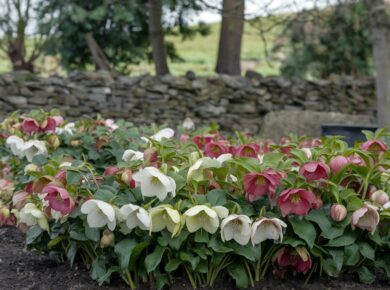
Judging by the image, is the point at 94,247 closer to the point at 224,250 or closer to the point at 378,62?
the point at 224,250

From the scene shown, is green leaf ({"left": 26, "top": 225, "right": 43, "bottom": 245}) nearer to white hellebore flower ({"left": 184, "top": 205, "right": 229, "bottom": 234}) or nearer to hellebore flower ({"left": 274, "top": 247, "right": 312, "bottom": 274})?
white hellebore flower ({"left": 184, "top": 205, "right": 229, "bottom": 234})

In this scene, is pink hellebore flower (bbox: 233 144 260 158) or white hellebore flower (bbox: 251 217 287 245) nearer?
white hellebore flower (bbox: 251 217 287 245)

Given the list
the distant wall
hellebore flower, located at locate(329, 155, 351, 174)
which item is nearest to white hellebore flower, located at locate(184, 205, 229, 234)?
hellebore flower, located at locate(329, 155, 351, 174)

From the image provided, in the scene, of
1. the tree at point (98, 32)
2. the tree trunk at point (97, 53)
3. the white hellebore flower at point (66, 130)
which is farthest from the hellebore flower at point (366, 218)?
the tree trunk at point (97, 53)

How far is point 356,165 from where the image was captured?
218 cm

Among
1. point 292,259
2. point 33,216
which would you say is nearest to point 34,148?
point 33,216

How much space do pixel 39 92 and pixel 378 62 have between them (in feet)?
12.5

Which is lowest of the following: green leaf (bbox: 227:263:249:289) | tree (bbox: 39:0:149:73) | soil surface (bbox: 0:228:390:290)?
soil surface (bbox: 0:228:390:290)

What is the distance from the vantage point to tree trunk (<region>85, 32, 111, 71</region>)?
27.8ft

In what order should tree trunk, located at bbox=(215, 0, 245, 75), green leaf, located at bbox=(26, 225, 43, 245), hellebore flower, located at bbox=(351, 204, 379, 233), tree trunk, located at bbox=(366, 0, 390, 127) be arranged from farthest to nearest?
1. tree trunk, located at bbox=(215, 0, 245, 75)
2. tree trunk, located at bbox=(366, 0, 390, 127)
3. green leaf, located at bbox=(26, 225, 43, 245)
4. hellebore flower, located at bbox=(351, 204, 379, 233)

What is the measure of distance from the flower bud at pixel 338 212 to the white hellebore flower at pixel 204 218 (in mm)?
359

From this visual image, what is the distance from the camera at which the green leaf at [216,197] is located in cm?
207

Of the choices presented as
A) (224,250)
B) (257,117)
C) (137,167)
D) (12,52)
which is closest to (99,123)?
(137,167)

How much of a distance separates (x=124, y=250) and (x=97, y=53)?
22.4 ft
